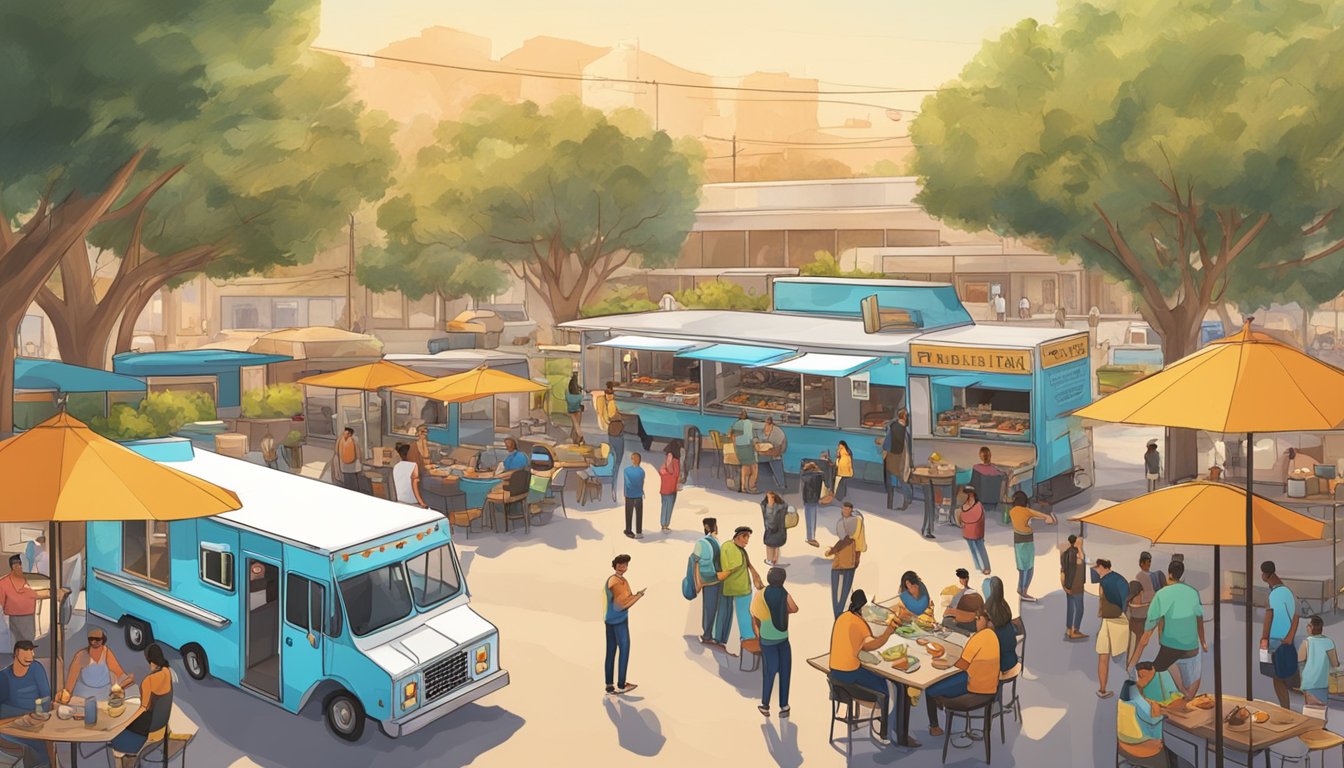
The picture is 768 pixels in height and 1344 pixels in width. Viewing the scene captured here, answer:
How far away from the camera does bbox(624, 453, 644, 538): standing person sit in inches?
749

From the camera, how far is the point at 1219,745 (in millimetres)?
9539

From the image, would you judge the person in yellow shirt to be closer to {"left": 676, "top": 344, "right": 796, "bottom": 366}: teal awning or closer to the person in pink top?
the person in pink top

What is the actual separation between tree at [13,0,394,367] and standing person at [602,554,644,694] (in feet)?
28.5

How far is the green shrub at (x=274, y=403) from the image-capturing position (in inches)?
1085

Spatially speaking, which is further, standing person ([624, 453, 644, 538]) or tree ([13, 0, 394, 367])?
standing person ([624, 453, 644, 538])

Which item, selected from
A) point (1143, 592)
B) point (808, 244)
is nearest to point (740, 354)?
point (1143, 592)

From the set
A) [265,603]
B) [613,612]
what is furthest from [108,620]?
[613,612]

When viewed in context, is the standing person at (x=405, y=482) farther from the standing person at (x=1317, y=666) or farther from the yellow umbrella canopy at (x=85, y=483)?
the standing person at (x=1317, y=666)

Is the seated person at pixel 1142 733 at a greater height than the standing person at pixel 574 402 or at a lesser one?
lesser

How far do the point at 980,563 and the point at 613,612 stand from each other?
6.25 metres

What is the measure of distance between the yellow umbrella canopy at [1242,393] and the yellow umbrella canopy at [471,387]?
46.0ft

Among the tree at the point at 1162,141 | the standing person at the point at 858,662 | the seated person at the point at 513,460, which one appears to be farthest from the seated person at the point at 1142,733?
the tree at the point at 1162,141

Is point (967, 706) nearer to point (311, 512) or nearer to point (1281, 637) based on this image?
point (1281, 637)

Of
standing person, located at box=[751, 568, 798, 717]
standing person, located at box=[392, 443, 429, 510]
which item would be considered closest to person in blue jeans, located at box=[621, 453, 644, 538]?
standing person, located at box=[392, 443, 429, 510]
